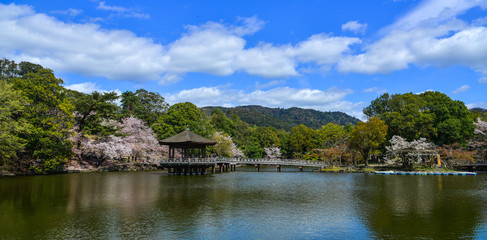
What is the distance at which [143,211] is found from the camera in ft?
55.3

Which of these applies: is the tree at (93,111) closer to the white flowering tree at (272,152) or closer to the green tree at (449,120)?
the white flowering tree at (272,152)

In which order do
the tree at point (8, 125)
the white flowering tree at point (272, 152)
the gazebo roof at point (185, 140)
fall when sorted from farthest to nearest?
the white flowering tree at point (272, 152)
the gazebo roof at point (185, 140)
the tree at point (8, 125)

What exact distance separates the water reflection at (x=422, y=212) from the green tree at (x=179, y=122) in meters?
33.5

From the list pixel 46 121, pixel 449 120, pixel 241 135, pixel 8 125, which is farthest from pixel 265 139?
pixel 8 125

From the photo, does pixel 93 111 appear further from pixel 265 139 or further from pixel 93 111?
pixel 265 139

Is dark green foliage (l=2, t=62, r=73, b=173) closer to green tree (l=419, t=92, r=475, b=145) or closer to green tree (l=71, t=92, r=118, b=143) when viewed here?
green tree (l=71, t=92, r=118, b=143)

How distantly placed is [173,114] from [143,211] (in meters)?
37.9

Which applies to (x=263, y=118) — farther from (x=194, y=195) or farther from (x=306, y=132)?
(x=194, y=195)

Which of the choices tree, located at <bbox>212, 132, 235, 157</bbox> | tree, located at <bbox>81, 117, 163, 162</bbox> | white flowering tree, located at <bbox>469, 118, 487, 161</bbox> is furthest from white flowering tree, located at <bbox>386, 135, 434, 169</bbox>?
tree, located at <bbox>81, 117, 163, 162</bbox>

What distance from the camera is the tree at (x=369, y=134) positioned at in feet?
153

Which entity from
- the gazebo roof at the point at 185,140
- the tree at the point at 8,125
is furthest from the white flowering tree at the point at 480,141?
the tree at the point at 8,125

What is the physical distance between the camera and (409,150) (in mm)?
44156

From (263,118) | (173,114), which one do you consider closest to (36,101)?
(173,114)

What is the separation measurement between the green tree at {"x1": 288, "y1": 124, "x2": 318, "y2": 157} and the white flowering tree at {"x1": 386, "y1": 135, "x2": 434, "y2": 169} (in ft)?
73.0
